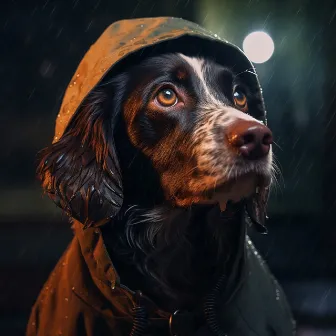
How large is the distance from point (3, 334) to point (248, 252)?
93cm

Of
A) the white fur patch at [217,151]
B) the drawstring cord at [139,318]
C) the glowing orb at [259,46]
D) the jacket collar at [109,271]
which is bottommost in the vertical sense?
the drawstring cord at [139,318]

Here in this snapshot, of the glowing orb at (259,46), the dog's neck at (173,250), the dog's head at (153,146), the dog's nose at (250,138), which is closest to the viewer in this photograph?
the dog's nose at (250,138)

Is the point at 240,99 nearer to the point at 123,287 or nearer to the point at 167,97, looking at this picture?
the point at 167,97

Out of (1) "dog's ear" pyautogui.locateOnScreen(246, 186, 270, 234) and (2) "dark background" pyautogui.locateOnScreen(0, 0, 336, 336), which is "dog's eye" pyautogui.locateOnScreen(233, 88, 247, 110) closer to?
(1) "dog's ear" pyautogui.locateOnScreen(246, 186, 270, 234)

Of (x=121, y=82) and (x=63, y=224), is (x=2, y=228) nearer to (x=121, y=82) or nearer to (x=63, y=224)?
(x=63, y=224)

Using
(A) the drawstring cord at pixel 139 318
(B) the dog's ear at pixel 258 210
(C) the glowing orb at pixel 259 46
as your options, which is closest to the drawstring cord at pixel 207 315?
(A) the drawstring cord at pixel 139 318

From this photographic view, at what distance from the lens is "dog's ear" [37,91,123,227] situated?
106 cm

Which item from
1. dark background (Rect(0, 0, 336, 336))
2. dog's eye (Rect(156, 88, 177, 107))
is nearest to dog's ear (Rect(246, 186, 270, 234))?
dog's eye (Rect(156, 88, 177, 107))

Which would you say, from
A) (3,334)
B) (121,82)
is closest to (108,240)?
(121,82)

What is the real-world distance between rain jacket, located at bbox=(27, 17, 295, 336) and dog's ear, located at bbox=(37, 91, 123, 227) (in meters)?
0.03

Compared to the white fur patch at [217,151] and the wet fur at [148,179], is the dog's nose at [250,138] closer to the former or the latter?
the white fur patch at [217,151]

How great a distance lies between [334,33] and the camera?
1.95 m

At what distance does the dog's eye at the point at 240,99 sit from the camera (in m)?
1.15

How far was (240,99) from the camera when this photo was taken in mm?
1164
